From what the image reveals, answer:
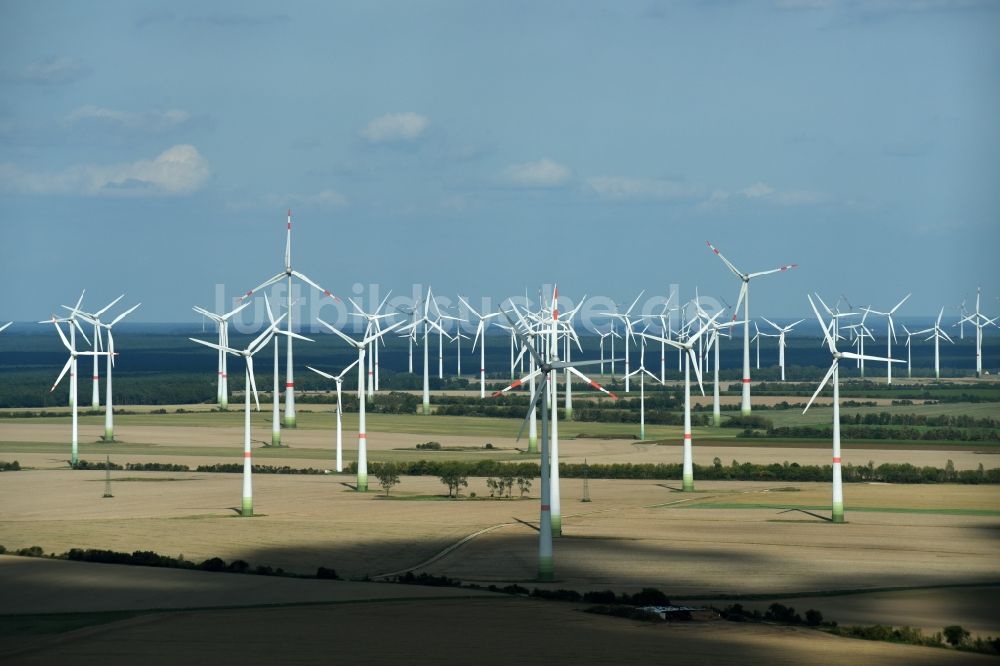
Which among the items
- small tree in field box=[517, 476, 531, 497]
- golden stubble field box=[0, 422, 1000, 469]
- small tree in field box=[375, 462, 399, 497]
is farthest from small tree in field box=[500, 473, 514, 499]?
golden stubble field box=[0, 422, 1000, 469]

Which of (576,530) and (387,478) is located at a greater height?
(387,478)

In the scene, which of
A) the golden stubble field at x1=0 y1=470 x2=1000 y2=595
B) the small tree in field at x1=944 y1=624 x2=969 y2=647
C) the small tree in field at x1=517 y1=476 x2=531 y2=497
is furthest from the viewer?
the small tree in field at x1=517 y1=476 x2=531 y2=497

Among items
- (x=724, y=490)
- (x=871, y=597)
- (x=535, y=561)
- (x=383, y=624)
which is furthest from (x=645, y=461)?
(x=383, y=624)

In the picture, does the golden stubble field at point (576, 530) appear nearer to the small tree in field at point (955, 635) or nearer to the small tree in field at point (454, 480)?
the small tree in field at point (454, 480)

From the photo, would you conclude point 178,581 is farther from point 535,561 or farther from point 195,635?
point 535,561

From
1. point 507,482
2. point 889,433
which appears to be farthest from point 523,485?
point 889,433

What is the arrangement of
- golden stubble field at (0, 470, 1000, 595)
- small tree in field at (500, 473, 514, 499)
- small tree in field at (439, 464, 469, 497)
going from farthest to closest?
small tree in field at (500, 473, 514, 499)
small tree in field at (439, 464, 469, 497)
golden stubble field at (0, 470, 1000, 595)

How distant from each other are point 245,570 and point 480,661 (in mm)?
19457

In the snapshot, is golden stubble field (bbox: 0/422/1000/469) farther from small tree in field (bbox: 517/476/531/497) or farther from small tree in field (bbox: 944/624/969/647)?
small tree in field (bbox: 944/624/969/647)

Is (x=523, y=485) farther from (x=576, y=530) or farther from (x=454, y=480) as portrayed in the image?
(x=576, y=530)

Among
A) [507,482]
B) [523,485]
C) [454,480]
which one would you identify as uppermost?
[454,480]

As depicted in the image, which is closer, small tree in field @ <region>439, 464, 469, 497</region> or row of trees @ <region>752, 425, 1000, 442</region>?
small tree in field @ <region>439, 464, 469, 497</region>

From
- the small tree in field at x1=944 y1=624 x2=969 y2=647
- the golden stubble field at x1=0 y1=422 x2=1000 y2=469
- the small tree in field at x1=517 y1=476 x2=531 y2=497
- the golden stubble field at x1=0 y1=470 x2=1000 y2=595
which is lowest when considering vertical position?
the small tree in field at x1=944 y1=624 x2=969 y2=647

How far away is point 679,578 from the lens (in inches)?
2248
